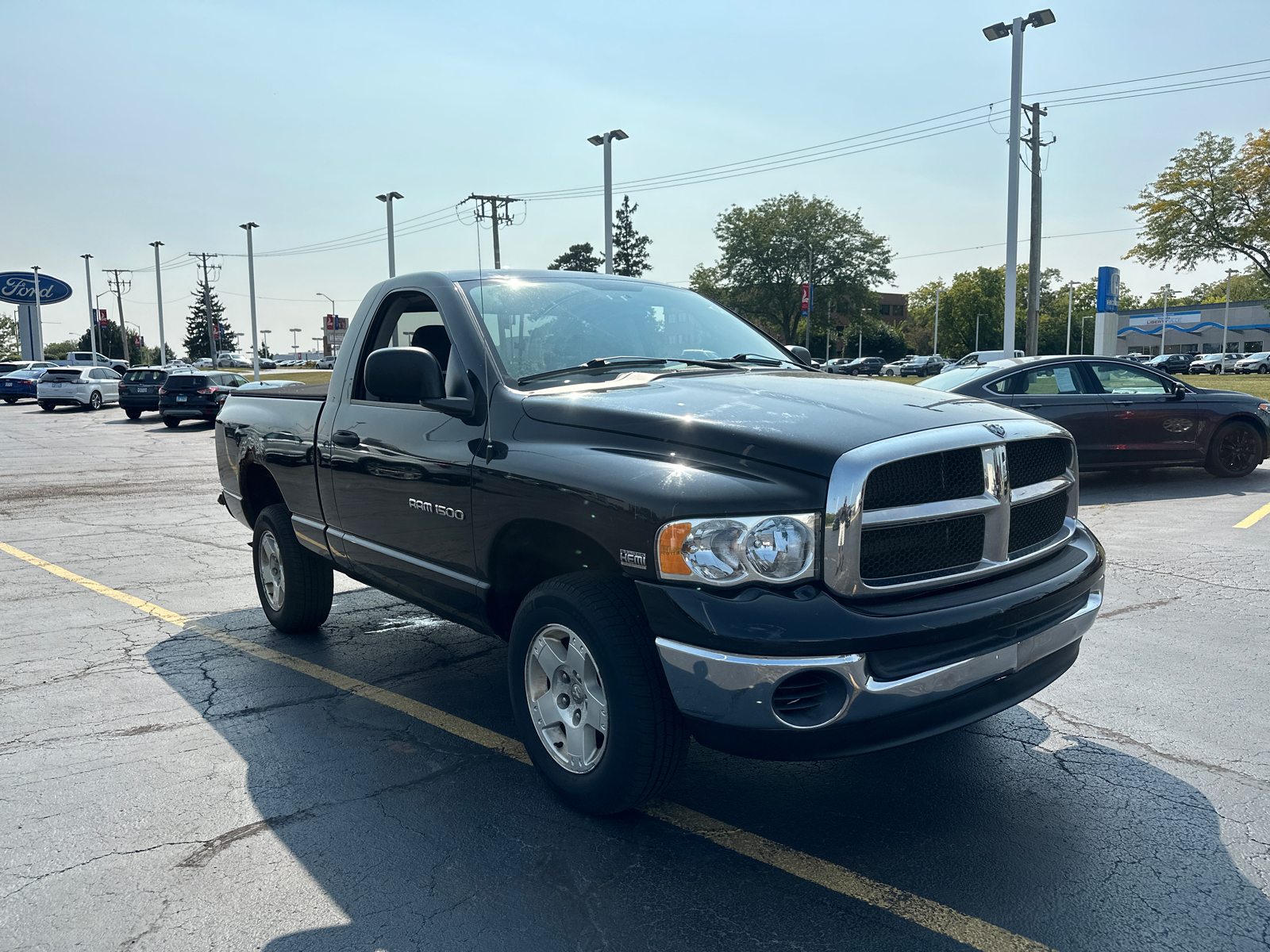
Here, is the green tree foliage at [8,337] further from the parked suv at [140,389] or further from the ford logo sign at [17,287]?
the parked suv at [140,389]

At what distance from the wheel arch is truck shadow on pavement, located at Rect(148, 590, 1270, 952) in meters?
0.63

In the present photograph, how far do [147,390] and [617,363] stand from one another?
29.4m

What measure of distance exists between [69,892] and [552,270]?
319cm

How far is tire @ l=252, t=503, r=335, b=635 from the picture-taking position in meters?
5.38

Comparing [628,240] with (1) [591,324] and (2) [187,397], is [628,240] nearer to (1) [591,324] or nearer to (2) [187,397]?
(2) [187,397]

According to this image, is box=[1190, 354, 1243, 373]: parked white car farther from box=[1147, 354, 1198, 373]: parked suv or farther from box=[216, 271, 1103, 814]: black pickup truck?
box=[216, 271, 1103, 814]: black pickup truck

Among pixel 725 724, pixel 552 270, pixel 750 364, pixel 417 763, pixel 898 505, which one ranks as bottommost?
pixel 417 763

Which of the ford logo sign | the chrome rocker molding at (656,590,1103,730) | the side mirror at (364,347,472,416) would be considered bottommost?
the chrome rocker molding at (656,590,1103,730)

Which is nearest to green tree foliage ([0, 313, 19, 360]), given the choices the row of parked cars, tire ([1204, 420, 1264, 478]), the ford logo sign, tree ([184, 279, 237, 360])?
tree ([184, 279, 237, 360])

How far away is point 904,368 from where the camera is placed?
74.2m

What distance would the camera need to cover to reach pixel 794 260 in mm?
65062

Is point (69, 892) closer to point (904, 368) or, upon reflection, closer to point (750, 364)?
point (750, 364)

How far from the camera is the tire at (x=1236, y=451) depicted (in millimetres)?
11172

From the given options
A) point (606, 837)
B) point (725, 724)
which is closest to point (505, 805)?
point (606, 837)
